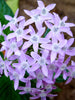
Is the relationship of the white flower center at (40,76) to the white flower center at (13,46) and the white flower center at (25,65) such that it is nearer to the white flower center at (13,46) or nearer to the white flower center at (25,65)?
the white flower center at (25,65)

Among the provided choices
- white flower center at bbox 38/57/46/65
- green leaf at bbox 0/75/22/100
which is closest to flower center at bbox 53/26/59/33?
white flower center at bbox 38/57/46/65

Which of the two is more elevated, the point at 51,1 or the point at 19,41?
the point at 51,1

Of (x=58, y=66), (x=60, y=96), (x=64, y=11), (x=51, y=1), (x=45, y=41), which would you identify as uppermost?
(x=64, y=11)

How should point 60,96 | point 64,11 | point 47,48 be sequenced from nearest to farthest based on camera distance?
point 47,48, point 60,96, point 64,11

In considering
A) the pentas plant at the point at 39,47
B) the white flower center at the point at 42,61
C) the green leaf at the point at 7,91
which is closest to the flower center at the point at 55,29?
the pentas plant at the point at 39,47

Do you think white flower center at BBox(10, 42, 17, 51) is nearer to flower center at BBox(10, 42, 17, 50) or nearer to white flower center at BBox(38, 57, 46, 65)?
flower center at BBox(10, 42, 17, 50)

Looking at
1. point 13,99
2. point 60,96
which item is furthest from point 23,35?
point 60,96

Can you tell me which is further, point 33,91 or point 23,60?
point 33,91

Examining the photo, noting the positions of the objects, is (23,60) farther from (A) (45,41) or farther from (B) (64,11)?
(B) (64,11)
